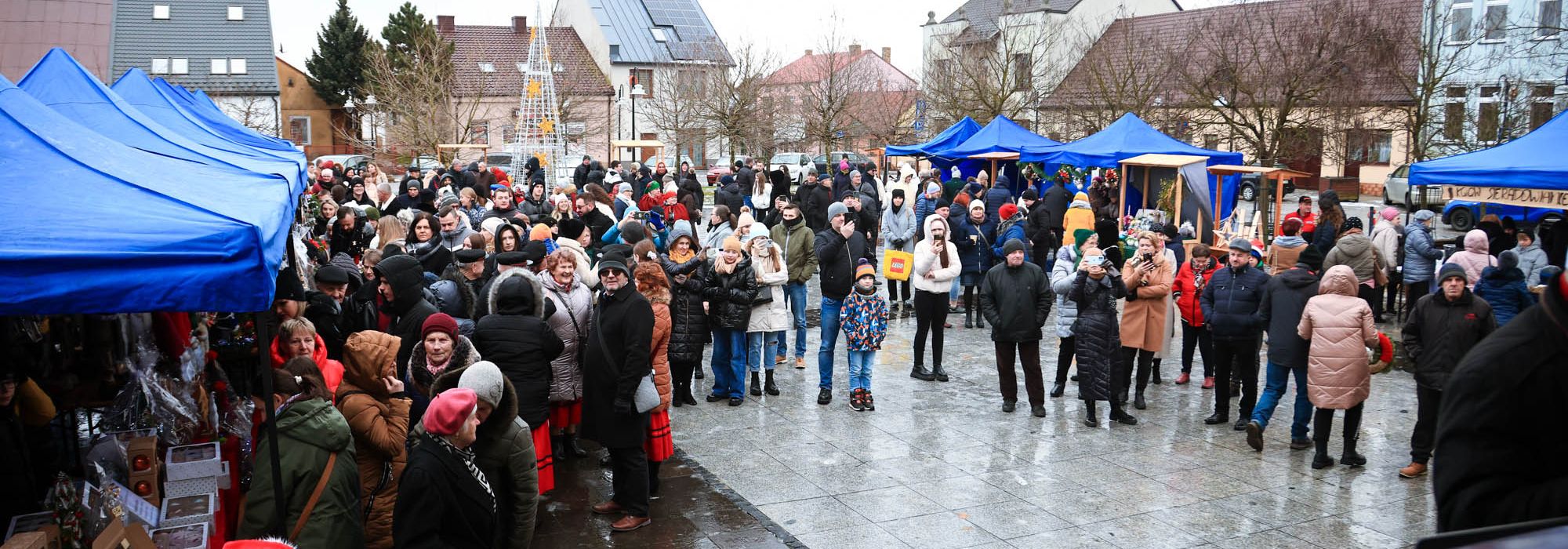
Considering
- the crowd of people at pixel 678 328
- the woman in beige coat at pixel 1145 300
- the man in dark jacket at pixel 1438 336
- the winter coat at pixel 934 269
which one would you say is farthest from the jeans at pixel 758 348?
the man in dark jacket at pixel 1438 336

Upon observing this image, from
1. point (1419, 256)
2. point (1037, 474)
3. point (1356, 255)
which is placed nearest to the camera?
point (1037, 474)

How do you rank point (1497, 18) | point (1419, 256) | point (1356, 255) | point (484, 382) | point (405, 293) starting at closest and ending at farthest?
point (484, 382) → point (405, 293) → point (1356, 255) → point (1419, 256) → point (1497, 18)

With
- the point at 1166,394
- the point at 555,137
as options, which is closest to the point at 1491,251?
the point at 1166,394

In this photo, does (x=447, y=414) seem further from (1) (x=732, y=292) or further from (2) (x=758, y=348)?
(2) (x=758, y=348)

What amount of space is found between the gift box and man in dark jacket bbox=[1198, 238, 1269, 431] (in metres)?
7.10

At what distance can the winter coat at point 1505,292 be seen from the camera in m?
9.48

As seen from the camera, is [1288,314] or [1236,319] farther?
[1236,319]

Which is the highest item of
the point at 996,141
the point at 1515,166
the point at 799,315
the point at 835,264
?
the point at 996,141

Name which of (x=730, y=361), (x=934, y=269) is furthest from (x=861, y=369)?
(x=934, y=269)

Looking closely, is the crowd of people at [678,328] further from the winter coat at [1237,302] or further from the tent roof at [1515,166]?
the tent roof at [1515,166]

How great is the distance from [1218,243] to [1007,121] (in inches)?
295

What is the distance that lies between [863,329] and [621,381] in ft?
10.7

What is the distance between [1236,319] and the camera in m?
8.82

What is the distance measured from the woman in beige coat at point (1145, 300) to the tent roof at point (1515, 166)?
290 cm
